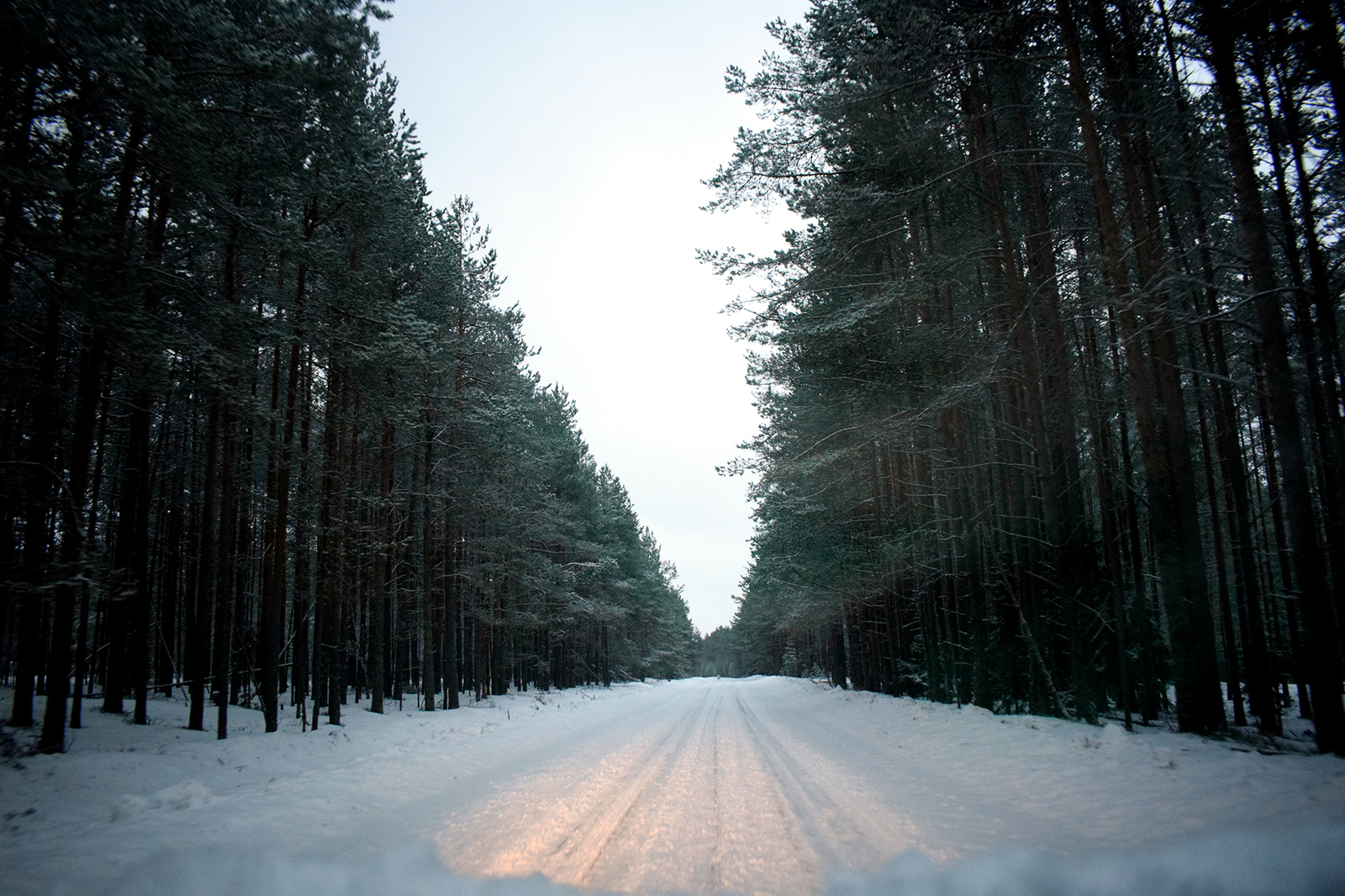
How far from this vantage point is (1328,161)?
7.65 m

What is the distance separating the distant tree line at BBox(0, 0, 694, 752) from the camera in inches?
267

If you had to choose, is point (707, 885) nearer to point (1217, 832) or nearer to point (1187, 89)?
point (1217, 832)

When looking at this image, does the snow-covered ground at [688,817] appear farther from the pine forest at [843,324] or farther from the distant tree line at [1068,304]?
the distant tree line at [1068,304]

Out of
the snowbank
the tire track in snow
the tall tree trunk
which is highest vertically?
the tall tree trunk

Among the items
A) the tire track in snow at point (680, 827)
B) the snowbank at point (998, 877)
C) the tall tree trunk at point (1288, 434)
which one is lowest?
the tire track in snow at point (680, 827)

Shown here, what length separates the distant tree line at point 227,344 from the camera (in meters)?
6.79

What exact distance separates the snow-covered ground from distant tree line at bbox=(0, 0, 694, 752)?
233cm

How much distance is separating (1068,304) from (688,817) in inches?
405

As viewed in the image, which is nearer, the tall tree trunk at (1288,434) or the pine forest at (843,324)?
the tall tree trunk at (1288,434)

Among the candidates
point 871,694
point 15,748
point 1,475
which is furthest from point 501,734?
point 871,694

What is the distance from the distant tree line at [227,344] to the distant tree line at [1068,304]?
7.53 meters

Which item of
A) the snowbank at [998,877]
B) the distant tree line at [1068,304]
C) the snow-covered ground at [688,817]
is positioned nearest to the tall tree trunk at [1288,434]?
the distant tree line at [1068,304]

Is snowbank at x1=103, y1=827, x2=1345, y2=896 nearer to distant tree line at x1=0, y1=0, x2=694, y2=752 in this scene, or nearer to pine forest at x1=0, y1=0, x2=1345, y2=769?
pine forest at x1=0, y1=0, x2=1345, y2=769

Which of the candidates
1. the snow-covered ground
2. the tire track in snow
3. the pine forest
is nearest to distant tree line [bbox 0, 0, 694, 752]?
the pine forest
